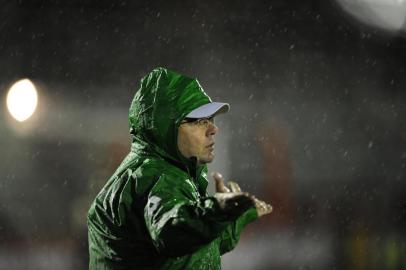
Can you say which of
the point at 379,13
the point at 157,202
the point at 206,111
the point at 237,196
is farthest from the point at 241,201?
the point at 379,13

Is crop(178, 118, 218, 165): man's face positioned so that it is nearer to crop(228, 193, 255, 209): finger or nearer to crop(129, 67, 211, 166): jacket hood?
crop(129, 67, 211, 166): jacket hood

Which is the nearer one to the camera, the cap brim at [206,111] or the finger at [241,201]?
the finger at [241,201]

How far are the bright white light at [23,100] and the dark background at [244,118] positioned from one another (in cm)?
11

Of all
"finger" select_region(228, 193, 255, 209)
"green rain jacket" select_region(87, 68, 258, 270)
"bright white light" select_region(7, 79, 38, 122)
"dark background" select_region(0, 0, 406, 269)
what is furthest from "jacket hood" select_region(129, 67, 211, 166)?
"bright white light" select_region(7, 79, 38, 122)

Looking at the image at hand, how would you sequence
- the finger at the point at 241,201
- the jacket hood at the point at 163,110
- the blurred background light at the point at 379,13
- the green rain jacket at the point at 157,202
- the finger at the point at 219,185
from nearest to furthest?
the finger at the point at 241,201 < the green rain jacket at the point at 157,202 < the finger at the point at 219,185 < the jacket hood at the point at 163,110 < the blurred background light at the point at 379,13

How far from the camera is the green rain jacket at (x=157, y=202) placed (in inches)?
77.3

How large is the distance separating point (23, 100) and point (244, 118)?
3.87 meters

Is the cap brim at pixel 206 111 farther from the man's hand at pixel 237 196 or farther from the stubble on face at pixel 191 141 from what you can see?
the man's hand at pixel 237 196

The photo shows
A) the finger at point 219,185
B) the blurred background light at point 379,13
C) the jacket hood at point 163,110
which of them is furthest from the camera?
the blurred background light at point 379,13

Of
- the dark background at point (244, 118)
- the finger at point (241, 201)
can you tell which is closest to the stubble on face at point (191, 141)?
the finger at point (241, 201)

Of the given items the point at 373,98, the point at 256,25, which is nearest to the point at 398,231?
the point at 373,98

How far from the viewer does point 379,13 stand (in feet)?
43.0

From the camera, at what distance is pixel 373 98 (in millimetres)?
13070

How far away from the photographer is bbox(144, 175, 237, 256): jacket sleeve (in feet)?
6.27
